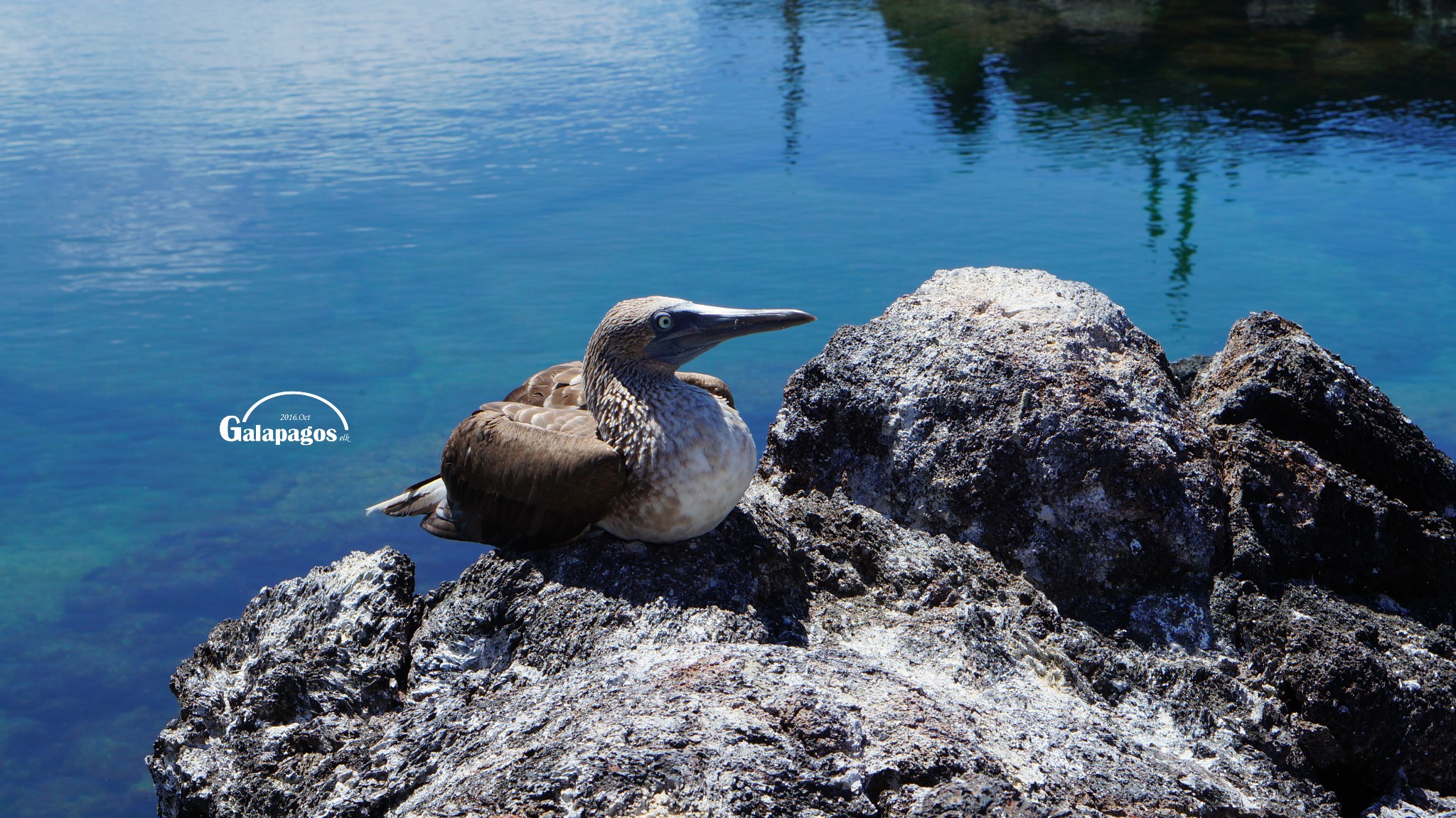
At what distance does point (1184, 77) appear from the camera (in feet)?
55.6

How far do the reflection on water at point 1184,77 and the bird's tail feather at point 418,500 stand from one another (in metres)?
8.84

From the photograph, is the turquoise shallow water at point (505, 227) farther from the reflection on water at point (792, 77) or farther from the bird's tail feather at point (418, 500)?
the bird's tail feather at point (418, 500)

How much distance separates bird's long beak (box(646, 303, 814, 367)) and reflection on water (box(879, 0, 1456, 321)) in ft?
27.9

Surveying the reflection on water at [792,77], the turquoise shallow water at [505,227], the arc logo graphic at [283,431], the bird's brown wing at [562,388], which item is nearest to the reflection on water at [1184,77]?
the turquoise shallow water at [505,227]

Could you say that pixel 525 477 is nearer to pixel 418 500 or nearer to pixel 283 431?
pixel 418 500

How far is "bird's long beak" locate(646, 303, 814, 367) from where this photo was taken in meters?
3.46

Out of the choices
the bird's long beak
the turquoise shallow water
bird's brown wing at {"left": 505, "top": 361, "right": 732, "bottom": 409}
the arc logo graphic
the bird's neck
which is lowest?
the arc logo graphic

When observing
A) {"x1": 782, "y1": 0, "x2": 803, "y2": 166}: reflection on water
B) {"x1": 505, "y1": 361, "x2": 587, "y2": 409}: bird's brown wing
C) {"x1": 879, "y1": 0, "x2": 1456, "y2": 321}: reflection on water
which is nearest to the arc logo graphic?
{"x1": 505, "y1": 361, "x2": 587, "y2": 409}: bird's brown wing

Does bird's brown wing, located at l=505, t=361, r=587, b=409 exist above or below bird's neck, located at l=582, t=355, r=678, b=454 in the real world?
below

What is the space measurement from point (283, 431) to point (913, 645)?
7.73 m

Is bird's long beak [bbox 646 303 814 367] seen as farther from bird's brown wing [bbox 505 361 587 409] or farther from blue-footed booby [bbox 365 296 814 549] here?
bird's brown wing [bbox 505 361 587 409]

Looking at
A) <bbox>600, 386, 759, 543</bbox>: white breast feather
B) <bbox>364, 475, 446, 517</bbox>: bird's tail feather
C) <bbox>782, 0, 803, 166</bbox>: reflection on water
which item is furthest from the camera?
<bbox>782, 0, 803, 166</bbox>: reflection on water

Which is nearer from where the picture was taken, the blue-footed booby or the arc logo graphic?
the blue-footed booby

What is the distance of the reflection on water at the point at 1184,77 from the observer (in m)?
14.2
